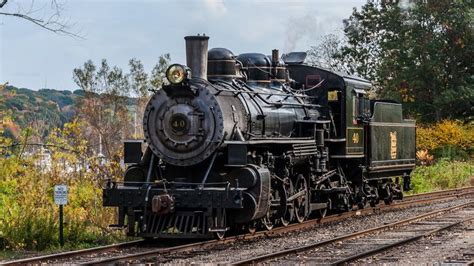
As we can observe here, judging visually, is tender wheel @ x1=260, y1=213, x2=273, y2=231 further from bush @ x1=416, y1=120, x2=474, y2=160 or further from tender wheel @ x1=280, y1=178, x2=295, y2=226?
bush @ x1=416, y1=120, x2=474, y2=160

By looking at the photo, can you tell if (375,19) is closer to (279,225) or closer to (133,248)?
(279,225)

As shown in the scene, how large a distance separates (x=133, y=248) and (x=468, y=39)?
3498 cm

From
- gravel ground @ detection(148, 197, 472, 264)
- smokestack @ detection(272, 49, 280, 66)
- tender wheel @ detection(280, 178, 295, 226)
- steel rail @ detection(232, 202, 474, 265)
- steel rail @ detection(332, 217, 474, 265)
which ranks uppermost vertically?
smokestack @ detection(272, 49, 280, 66)

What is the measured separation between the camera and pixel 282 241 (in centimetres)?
1481

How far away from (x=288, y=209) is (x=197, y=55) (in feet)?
13.2

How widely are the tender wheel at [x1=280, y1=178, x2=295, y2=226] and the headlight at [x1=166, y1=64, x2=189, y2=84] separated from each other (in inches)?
130

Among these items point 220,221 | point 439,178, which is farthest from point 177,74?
point 439,178

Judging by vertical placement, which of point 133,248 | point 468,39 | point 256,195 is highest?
point 468,39

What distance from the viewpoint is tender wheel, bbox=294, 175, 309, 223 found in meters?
17.7

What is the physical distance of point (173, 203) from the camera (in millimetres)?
14383

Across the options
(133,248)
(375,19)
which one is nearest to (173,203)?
(133,248)

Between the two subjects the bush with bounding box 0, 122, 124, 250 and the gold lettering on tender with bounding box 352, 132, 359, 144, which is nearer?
the bush with bounding box 0, 122, 124, 250

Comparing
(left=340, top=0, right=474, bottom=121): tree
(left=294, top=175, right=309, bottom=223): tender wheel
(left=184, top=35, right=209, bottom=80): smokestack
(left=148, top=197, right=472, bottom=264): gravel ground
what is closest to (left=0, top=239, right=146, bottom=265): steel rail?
(left=148, top=197, right=472, bottom=264): gravel ground

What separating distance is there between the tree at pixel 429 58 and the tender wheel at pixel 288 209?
28281 millimetres
